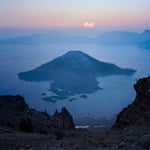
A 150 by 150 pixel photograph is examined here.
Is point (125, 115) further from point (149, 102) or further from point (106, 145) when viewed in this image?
point (106, 145)

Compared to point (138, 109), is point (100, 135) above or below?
below

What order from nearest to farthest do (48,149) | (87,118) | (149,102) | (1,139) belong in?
(48,149), (1,139), (149,102), (87,118)

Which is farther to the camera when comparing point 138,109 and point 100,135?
point 138,109

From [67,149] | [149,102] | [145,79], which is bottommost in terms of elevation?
[67,149]

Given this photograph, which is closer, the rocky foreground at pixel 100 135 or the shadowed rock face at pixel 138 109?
the rocky foreground at pixel 100 135

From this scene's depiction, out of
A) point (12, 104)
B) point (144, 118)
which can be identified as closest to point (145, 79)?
point (144, 118)

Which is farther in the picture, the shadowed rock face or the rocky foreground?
the shadowed rock face

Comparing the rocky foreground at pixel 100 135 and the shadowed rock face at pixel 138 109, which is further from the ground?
the shadowed rock face at pixel 138 109

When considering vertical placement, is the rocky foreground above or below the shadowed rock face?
below
